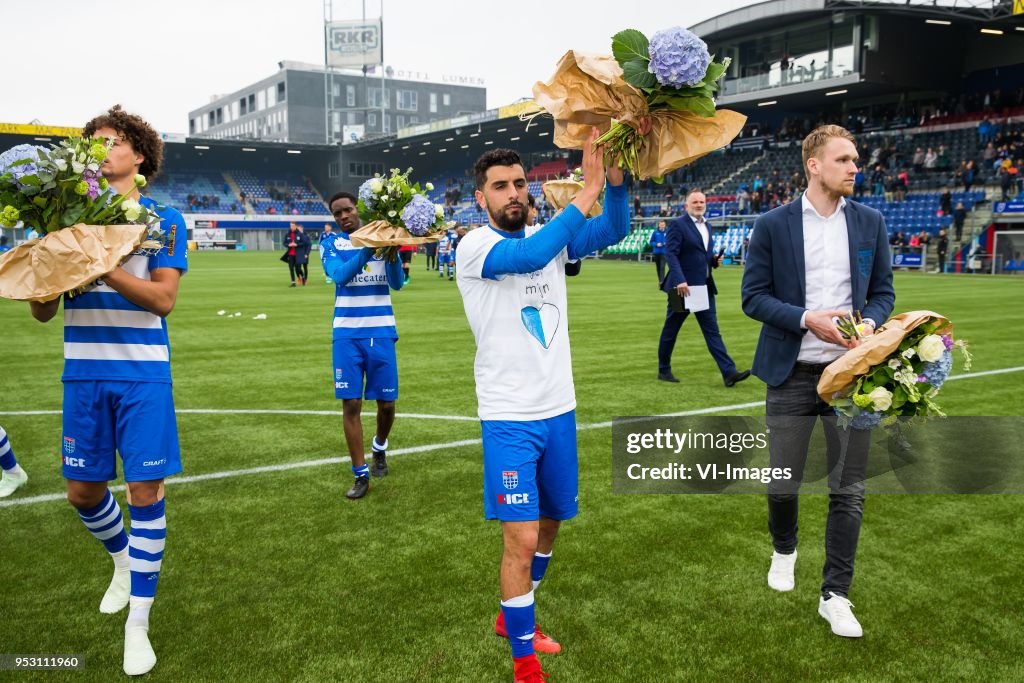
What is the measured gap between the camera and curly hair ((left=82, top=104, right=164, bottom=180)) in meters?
3.51

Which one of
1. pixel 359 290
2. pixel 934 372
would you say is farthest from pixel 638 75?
pixel 359 290

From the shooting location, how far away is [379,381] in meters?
5.79

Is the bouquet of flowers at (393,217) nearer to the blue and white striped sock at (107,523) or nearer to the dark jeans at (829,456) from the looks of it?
the blue and white striped sock at (107,523)

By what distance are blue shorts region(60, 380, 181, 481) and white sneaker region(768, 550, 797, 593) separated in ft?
9.66

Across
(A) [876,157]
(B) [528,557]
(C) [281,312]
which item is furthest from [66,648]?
(A) [876,157]

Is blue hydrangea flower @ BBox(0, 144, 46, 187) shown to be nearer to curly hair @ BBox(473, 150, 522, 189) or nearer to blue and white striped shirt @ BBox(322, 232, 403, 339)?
curly hair @ BBox(473, 150, 522, 189)

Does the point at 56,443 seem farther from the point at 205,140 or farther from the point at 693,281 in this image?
the point at 205,140

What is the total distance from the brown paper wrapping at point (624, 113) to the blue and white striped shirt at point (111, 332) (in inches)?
66.8

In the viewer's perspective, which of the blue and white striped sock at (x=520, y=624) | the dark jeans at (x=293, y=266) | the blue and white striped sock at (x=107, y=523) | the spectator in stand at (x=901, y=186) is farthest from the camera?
the spectator in stand at (x=901, y=186)

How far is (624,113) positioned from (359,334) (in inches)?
127

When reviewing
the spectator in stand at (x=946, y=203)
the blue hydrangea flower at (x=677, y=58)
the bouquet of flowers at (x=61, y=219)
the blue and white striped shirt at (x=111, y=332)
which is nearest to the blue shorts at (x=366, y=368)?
the blue and white striped shirt at (x=111, y=332)

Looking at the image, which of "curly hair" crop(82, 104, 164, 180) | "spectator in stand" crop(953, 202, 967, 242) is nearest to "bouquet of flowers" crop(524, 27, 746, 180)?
"curly hair" crop(82, 104, 164, 180)

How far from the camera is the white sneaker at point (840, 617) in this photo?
3.54 meters

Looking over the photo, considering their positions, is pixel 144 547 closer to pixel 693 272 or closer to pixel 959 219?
pixel 693 272
